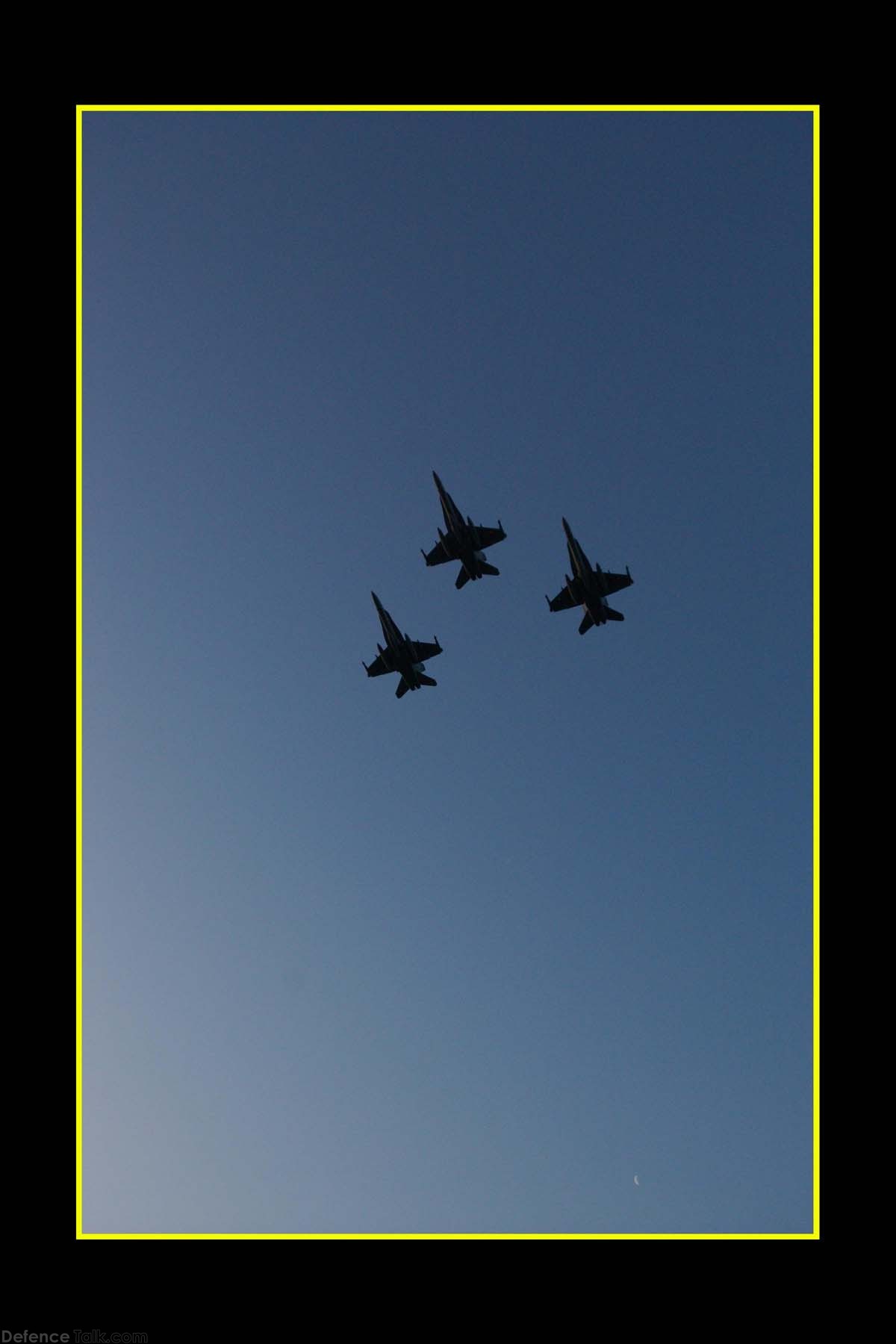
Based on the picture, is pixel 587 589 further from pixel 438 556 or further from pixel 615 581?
pixel 438 556

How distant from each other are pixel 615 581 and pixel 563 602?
387 cm

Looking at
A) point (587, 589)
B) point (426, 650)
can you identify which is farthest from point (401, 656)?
point (587, 589)

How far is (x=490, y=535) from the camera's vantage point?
62.1 m

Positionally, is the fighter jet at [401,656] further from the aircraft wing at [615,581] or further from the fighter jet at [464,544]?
the aircraft wing at [615,581]

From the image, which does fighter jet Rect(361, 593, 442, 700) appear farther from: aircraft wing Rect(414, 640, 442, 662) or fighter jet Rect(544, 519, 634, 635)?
fighter jet Rect(544, 519, 634, 635)

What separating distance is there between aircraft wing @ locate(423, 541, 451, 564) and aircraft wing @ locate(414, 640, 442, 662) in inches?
254

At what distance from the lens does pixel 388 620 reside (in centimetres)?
6194

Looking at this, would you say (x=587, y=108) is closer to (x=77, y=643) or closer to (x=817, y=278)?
(x=817, y=278)

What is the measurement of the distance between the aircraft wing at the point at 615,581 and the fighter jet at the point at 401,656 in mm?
13356

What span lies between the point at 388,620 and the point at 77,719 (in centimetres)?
4367

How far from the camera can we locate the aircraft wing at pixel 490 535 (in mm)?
61812

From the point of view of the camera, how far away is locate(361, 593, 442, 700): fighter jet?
2450 inches

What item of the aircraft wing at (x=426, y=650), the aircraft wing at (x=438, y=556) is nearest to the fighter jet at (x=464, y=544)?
the aircraft wing at (x=438, y=556)
